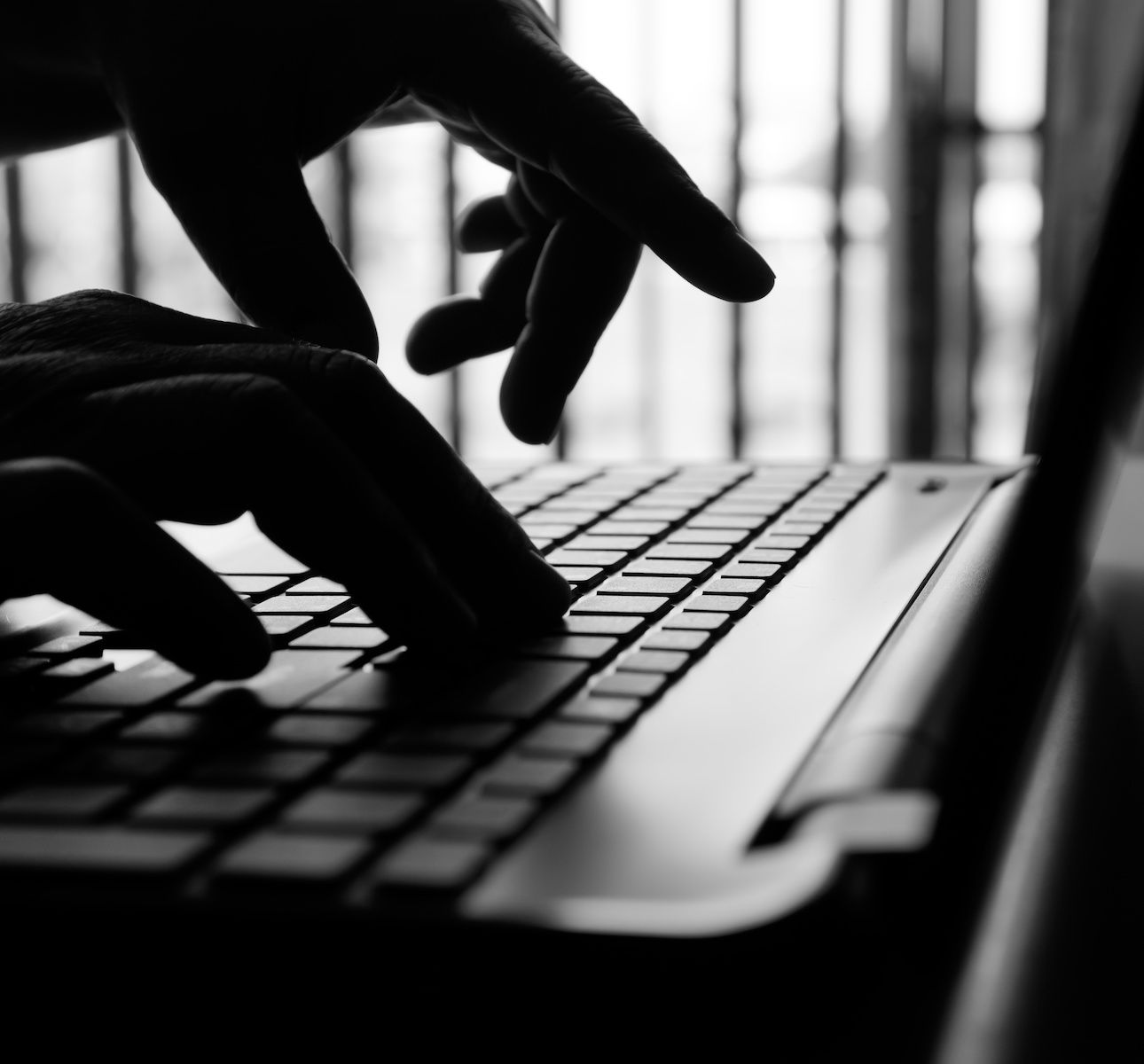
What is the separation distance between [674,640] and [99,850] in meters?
0.19

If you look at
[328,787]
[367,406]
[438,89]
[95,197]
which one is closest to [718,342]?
[95,197]

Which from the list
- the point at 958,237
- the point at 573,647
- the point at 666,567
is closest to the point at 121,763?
the point at 573,647

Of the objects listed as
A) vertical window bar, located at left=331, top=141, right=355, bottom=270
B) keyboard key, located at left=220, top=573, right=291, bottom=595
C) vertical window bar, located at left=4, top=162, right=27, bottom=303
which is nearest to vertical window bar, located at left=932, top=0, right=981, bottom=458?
vertical window bar, located at left=331, top=141, right=355, bottom=270

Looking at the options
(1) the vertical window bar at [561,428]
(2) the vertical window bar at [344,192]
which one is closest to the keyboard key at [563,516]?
(1) the vertical window bar at [561,428]

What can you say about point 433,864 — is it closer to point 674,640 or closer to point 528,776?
point 528,776

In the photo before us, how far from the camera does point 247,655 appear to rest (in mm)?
323

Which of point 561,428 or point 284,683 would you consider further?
point 561,428

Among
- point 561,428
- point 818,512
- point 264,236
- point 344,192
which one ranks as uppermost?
point 344,192

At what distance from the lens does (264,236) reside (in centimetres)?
51

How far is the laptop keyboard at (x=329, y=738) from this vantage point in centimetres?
21

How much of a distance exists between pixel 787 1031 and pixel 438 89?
1.60 ft

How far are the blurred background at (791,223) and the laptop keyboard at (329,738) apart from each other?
5.51ft

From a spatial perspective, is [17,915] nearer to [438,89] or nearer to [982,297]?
[438,89]

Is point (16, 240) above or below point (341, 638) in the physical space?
above
